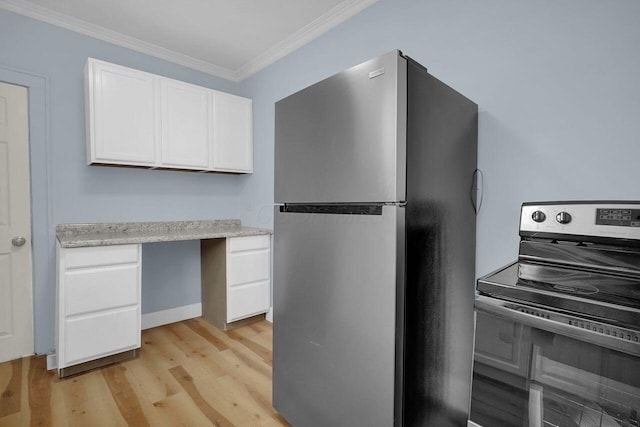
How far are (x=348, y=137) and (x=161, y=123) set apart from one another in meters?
2.09

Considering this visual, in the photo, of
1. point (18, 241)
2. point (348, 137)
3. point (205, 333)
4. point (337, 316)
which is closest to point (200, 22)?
point (348, 137)

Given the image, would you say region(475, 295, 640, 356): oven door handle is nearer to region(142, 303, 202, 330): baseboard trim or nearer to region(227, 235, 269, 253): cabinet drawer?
region(227, 235, 269, 253): cabinet drawer

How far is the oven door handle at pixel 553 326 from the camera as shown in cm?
73

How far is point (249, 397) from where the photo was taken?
1865 millimetres

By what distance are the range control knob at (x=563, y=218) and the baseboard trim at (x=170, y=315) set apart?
10.3 ft

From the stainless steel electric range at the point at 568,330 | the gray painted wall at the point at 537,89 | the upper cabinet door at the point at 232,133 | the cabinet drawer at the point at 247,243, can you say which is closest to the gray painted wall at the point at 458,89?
the gray painted wall at the point at 537,89

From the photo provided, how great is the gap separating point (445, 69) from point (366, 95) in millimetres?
876

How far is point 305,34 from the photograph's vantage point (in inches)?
104

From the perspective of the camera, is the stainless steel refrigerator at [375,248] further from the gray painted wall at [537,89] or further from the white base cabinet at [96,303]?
the white base cabinet at [96,303]

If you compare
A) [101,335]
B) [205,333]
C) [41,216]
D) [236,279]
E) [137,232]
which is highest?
[41,216]

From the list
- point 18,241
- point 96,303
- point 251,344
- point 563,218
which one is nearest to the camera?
point 563,218

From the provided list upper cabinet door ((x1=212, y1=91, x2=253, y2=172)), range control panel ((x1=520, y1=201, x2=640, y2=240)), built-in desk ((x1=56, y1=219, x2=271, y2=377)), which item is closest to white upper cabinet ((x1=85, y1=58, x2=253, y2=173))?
upper cabinet door ((x1=212, y1=91, x2=253, y2=172))

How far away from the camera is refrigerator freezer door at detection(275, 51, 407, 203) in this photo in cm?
110

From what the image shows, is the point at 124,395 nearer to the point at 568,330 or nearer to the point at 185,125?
the point at 185,125
